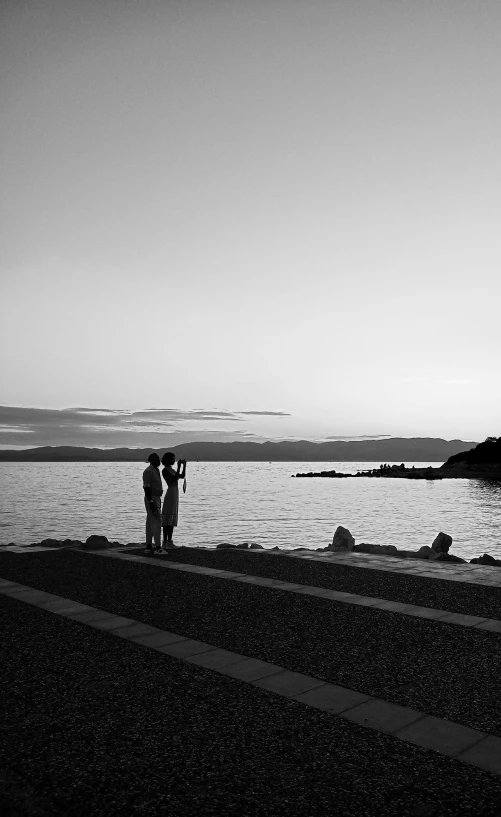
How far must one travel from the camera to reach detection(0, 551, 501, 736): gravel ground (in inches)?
209

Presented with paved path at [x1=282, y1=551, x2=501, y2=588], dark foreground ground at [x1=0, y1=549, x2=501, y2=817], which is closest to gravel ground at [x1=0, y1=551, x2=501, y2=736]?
dark foreground ground at [x1=0, y1=549, x2=501, y2=817]

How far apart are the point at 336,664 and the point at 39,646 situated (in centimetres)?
329

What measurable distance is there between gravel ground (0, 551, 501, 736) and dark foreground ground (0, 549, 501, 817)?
0.03m

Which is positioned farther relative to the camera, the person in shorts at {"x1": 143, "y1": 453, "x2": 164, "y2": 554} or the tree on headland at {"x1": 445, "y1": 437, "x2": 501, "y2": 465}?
the tree on headland at {"x1": 445, "y1": 437, "x2": 501, "y2": 465}

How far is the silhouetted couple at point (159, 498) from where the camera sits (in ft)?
43.6

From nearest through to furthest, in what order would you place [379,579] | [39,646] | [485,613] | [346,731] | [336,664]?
[346,731] < [336,664] < [39,646] < [485,613] < [379,579]

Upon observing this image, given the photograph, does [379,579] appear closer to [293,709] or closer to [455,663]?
[455,663]

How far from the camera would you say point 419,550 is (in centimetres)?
1545

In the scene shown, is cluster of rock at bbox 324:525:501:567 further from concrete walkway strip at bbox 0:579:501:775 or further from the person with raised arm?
concrete walkway strip at bbox 0:579:501:775

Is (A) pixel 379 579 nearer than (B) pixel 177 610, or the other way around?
(B) pixel 177 610

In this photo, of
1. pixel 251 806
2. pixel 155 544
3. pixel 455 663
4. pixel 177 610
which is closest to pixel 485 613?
pixel 455 663

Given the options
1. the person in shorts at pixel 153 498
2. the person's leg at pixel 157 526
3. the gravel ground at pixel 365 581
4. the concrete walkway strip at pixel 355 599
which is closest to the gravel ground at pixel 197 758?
the concrete walkway strip at pixel 355 599

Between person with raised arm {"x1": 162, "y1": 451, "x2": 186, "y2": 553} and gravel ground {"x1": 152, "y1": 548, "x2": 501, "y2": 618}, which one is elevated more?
person with raised arm {"x1": 162, "y1": 451, "x2": 186, "y2": 553}

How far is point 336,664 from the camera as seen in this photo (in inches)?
235
